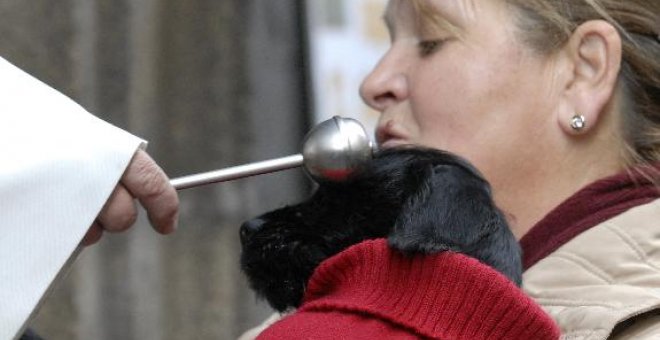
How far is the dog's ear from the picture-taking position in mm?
1826

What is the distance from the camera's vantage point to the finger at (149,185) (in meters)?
1.87

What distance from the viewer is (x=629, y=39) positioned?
2418mm

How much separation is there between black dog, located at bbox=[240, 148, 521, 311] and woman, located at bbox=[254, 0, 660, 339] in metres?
0.38

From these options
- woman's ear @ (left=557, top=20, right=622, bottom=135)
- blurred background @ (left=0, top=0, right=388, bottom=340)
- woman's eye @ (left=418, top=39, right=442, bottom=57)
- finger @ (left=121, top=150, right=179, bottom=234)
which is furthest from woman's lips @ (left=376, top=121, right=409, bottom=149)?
blurred background @ (left=0, top=0, right=388, bottom=340)

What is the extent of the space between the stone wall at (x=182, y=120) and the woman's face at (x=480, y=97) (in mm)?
1426

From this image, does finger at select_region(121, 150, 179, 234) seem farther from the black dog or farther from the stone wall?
the stone wall

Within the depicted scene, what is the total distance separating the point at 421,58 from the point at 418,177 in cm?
54

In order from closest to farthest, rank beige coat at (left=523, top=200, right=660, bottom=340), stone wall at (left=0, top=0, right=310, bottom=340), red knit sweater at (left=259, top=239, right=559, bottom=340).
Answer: red knit sweater at (left=259, top=239, right=559, bottom=340), beige coat at (left=523, top=200, right=660, bottom=340), stone wall at (left=0, top=0, right=310, bottom=340)

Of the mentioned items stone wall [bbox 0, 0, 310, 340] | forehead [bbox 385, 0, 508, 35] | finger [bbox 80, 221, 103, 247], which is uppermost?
forehead [bbox 385, 0, 508, 35]

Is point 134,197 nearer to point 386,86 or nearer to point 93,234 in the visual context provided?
point 93,234

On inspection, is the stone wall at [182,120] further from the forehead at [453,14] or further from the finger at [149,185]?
the finger at [149,185]

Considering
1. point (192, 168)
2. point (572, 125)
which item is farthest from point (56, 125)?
point (192, 168)

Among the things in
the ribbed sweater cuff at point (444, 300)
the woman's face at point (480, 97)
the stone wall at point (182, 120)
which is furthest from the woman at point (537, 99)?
the stone wall at point (182, 120)

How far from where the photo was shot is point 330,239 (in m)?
1.94
